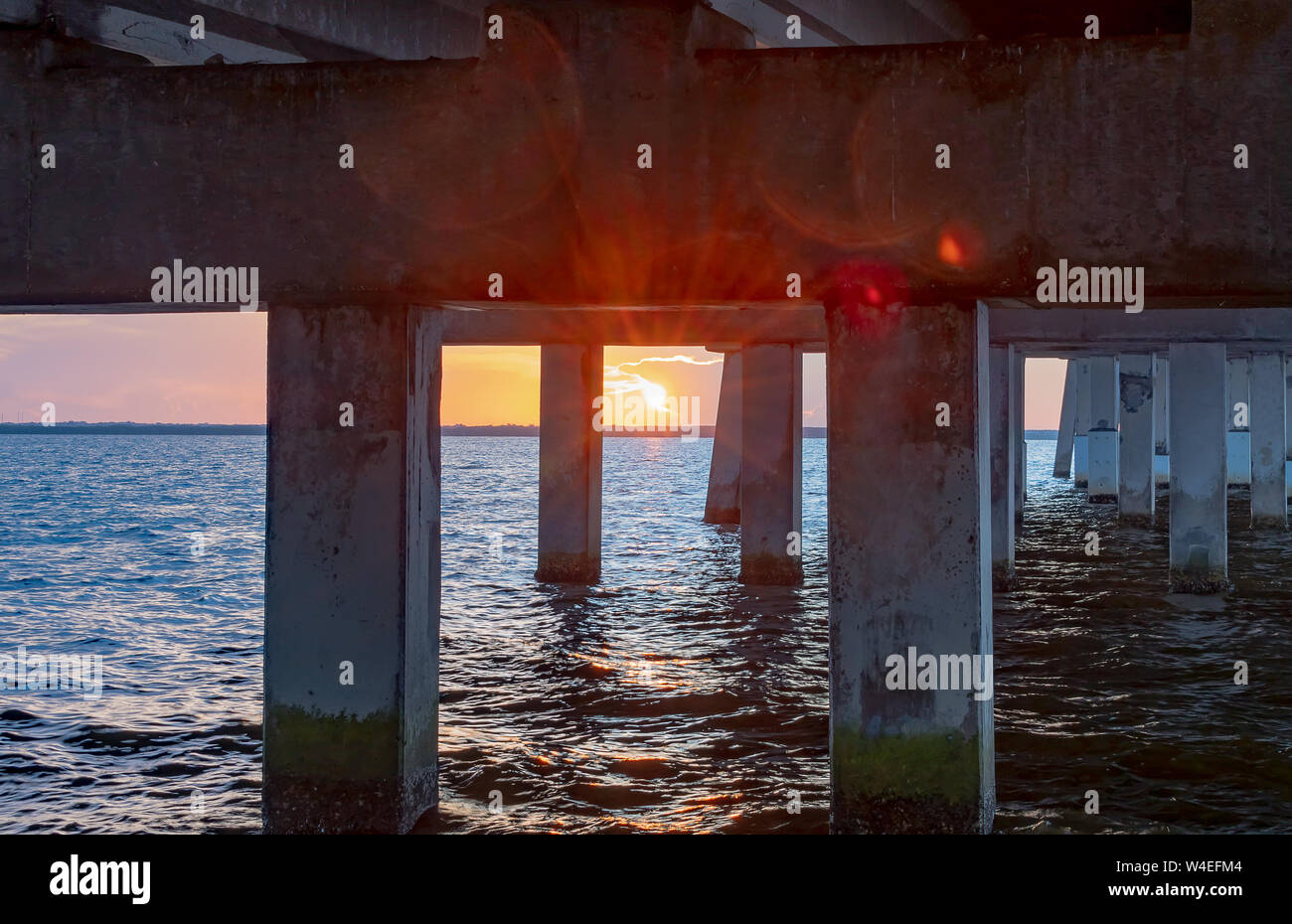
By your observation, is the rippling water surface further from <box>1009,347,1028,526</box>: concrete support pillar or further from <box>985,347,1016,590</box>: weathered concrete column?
<box>1009,347,1028,526</box>: concrete support pillar

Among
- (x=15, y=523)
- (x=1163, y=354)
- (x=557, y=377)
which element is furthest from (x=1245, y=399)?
(x=15, y=523)

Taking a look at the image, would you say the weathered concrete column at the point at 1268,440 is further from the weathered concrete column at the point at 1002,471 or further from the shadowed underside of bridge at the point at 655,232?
the shadowed underside of bridge at the point at 655,232

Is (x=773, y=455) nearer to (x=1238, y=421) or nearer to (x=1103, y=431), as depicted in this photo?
(x=1103, y=431)

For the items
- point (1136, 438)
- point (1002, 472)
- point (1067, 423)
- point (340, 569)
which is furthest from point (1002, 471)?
point (1067, 423)

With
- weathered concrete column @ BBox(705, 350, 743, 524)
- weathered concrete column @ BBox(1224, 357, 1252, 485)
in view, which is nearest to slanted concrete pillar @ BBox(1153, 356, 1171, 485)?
weathered concrete column @ BBox(1224, 357, 1252, 485)

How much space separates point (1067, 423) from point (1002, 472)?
145ft

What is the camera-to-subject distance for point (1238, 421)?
4003 centimetres

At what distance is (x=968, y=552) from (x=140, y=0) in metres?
5.68

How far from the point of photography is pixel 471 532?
104ft

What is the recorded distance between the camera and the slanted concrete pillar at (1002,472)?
15.6 meters

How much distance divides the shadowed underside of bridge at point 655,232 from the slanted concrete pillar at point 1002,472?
997cm

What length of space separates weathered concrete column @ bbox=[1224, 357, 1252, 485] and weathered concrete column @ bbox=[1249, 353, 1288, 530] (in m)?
8.63

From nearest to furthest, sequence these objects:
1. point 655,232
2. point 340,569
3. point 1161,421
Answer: point 655,232, point 340,569, point 1161,421

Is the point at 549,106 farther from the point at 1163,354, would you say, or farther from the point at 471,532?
the point at 471,532
